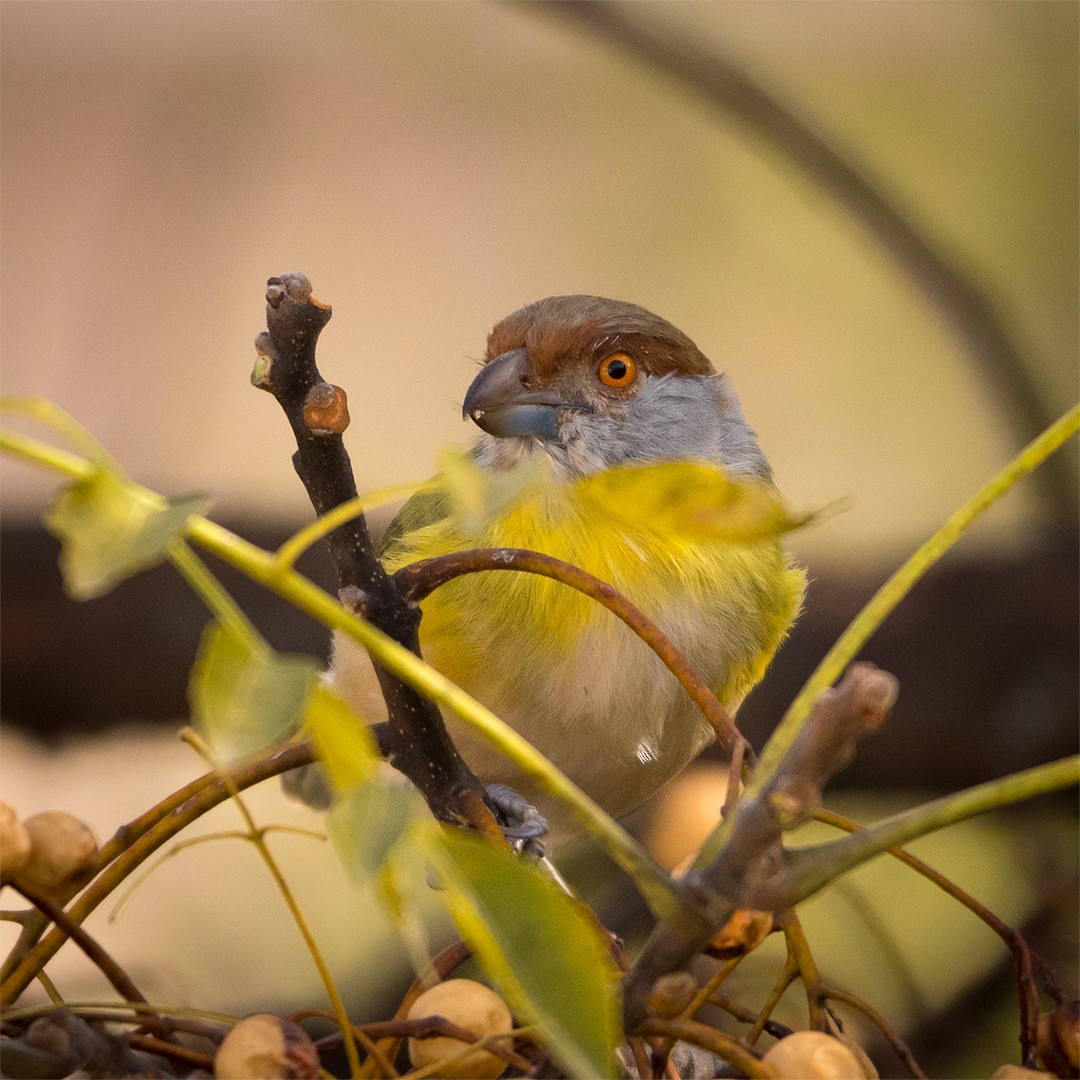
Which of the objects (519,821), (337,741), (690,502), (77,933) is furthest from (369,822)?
(519,821)

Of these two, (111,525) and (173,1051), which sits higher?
(111,525)

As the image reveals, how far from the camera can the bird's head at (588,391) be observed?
55.0 inches

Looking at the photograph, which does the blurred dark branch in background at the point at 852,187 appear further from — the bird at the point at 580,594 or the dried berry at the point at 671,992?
the dried berry at the point at 671,992

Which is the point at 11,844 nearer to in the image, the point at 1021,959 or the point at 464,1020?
the point at 464,1020

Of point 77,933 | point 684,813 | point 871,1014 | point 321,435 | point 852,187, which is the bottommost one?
point 684,813

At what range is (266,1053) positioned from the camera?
592 millimetres

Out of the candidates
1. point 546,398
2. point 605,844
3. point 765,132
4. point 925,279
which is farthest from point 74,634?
point 605,844

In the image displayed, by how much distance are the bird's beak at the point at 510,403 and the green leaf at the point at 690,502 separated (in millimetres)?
887

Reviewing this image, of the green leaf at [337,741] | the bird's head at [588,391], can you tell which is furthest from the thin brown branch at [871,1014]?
the bird's head at [588,391]

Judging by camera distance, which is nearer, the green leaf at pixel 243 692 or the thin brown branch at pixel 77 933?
the green leaf at pixel 243 692

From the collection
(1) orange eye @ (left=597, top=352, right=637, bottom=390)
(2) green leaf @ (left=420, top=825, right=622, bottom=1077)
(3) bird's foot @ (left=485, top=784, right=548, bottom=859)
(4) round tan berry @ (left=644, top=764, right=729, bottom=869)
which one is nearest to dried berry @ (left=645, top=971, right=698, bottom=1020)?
(2) green leaf @ (left=420, top=825, right=622, bottom=1077)

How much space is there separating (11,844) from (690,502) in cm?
37

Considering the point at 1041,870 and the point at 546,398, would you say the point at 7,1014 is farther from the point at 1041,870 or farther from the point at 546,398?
the point at 1041,870

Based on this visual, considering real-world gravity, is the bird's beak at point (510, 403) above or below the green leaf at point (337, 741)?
above
